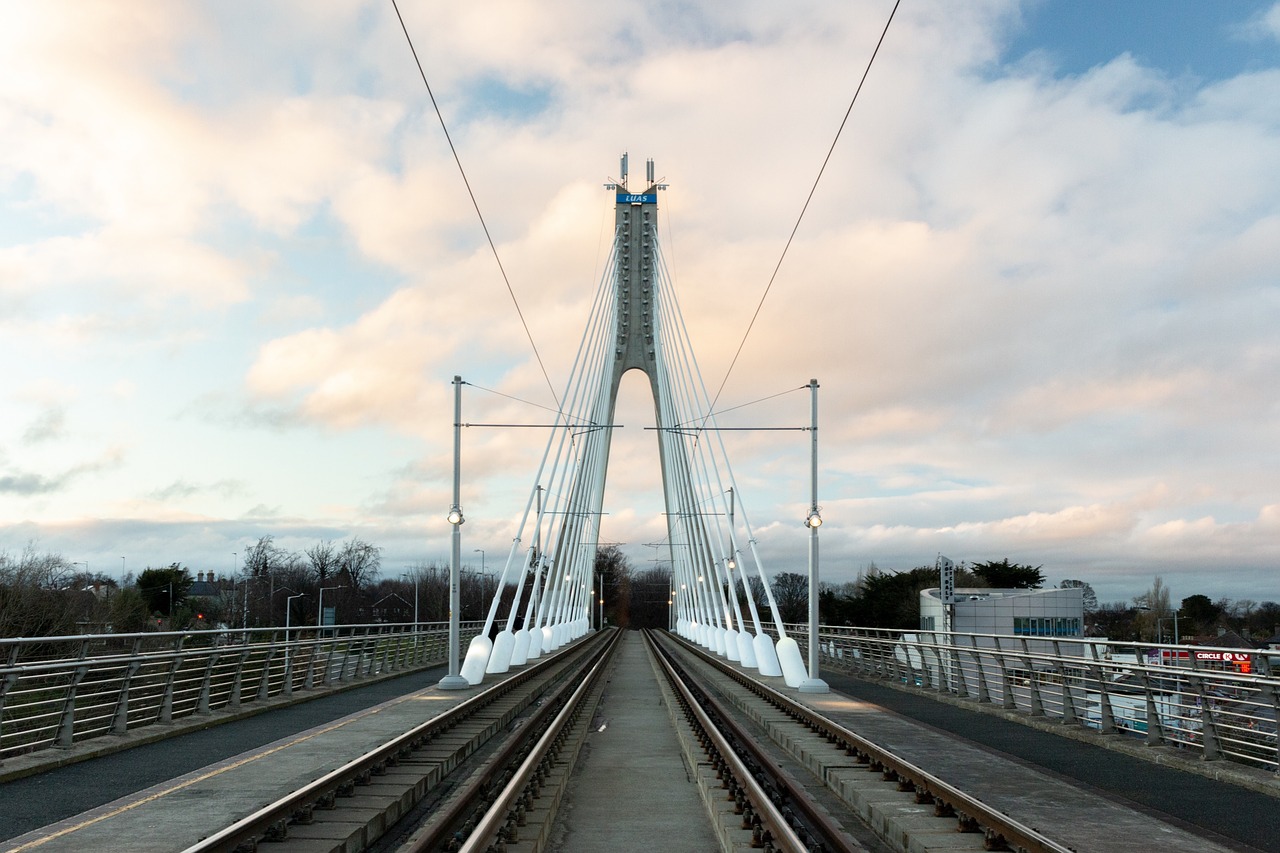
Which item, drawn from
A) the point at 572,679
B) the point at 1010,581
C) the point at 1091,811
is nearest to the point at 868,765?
the point at 1091,811

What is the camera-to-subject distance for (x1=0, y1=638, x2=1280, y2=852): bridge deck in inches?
322

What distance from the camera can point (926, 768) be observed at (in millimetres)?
11328

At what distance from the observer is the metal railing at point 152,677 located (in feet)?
40.1

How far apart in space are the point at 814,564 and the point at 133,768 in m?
14.5

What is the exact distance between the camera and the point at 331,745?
A: 12.7 meters

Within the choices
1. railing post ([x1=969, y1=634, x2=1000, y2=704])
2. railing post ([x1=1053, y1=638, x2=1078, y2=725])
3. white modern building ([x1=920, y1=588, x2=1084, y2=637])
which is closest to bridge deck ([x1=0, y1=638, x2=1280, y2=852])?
railing post ([x1=1053, y1=638, x2=1078, y2=725])

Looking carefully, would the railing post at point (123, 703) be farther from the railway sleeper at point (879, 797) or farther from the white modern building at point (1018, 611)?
the white modern building at point (1018, 611)

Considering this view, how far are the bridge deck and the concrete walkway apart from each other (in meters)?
0.05

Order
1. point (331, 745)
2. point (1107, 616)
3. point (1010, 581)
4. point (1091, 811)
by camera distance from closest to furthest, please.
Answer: point (1091, 811) < point (331, 745) < point (1010, 581) < point (1107, 616)

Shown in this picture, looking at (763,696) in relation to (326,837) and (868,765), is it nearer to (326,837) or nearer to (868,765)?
(868,765)

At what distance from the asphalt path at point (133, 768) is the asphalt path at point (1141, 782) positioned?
9161 millimetres

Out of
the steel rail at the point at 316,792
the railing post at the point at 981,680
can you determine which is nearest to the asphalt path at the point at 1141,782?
the railing post at the point at 981,680

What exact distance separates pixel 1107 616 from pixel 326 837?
133 meters

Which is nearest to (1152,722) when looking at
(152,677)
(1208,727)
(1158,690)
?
(1158,690)
